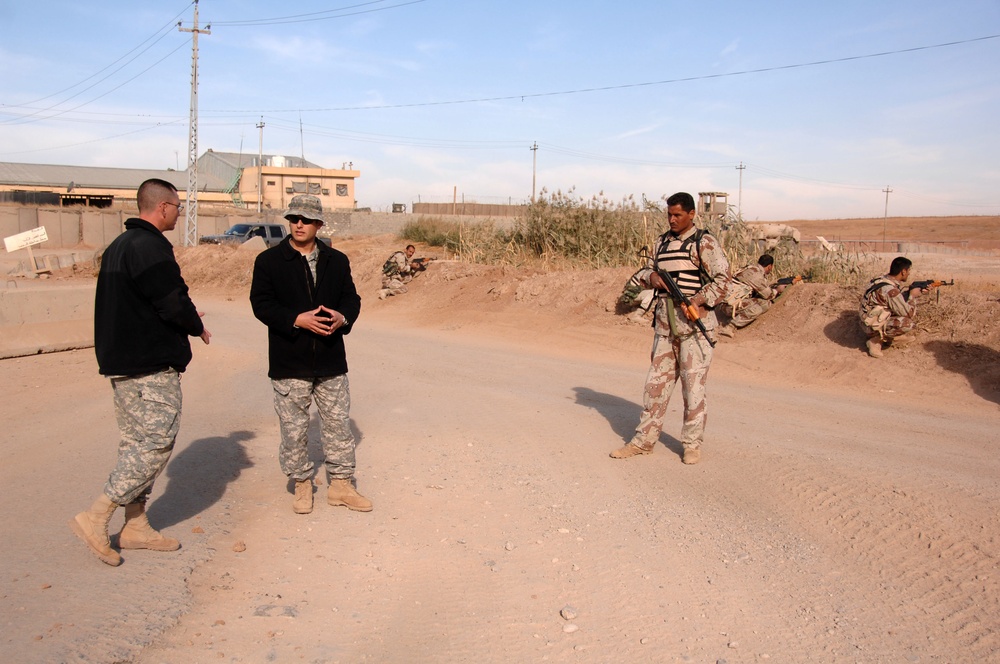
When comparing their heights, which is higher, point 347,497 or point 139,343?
point 139,343

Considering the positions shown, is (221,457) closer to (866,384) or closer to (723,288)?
(723,288)

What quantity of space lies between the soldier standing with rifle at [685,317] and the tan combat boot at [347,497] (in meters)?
2.13

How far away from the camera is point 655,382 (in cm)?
618

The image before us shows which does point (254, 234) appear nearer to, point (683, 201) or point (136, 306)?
point (683, 201)

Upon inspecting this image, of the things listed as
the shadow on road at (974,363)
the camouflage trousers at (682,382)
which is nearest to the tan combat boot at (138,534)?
the camouflage trousers at (682,382)

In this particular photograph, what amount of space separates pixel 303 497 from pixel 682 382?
2897 millimetres

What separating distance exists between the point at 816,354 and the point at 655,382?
585 cm

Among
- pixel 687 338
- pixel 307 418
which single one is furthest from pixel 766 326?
pixel 307 418

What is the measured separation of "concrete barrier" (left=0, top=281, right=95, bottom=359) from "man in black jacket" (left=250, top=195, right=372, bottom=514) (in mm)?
6925

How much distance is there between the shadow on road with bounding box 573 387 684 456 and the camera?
6913 mm

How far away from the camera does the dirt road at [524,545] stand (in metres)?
3.59

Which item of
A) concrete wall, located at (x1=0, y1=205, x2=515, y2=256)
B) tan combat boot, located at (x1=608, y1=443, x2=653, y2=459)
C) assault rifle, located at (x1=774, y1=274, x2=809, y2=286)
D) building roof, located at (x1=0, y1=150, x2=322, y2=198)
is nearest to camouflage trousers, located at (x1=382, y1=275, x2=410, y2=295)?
assault rifle, located at (x1=774, y1=274, x2=809, y2=286)

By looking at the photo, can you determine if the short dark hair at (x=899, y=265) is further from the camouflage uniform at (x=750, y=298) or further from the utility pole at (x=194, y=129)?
the utility pole at (x=194, y=129)

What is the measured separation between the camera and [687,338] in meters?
6.04
